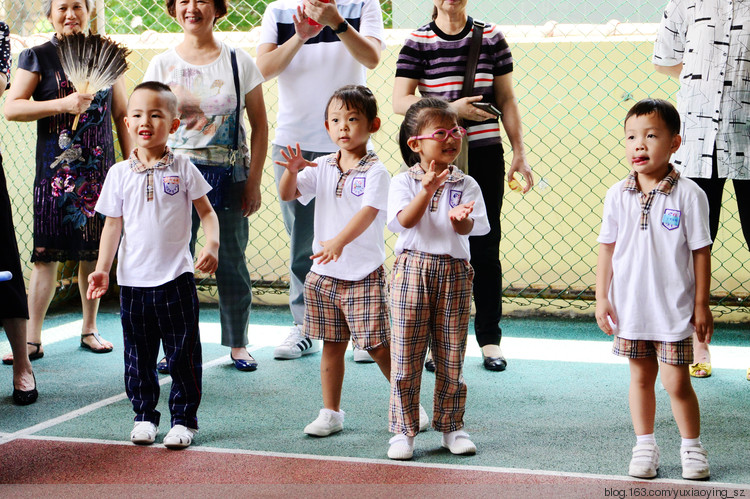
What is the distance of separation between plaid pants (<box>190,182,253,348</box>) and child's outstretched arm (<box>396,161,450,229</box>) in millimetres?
1268

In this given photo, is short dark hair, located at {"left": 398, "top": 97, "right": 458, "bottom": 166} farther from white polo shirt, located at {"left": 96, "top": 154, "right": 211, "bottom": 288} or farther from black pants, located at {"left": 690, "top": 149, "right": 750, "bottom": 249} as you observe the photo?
black pants, located at {"left": 690, "top": 149, "right": 750, "bottom": 249}

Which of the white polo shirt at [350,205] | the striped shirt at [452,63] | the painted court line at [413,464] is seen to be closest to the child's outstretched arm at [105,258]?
the painted court line at [413,464]

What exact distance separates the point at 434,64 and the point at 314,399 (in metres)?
1.46

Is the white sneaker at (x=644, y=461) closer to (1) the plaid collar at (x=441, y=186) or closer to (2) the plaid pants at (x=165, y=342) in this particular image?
(1) the plaid collar at (x=441, y=186)

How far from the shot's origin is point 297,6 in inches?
143

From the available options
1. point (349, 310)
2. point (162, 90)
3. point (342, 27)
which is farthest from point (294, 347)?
point (162, 90)

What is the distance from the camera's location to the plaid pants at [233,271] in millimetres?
3678

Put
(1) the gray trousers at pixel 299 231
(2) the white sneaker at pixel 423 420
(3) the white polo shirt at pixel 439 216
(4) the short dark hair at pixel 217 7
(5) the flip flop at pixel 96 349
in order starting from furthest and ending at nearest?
(5) the flip flop at pixel 96 349, (1) the gray trousers at pixel 299 231, (4) the short dark hair at pixel 217 7, (2) the white sneaker at pixel 423 420, (3) the white polo shirt at pixel 439 216

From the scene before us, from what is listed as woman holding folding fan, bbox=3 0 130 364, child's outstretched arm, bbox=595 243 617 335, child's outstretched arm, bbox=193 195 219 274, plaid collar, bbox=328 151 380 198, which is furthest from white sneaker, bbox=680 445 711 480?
woman holding folding fan, bbox=3 0 130 364

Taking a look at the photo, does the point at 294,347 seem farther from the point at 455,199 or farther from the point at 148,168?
the point at 455,199

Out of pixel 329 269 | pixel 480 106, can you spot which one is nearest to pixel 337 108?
pixel 329 269

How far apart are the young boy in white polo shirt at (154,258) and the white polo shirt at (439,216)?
24.6 inches

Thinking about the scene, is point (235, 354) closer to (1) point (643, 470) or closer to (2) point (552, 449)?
(2) point (552, 449)

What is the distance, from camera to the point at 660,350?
98.3 inches
